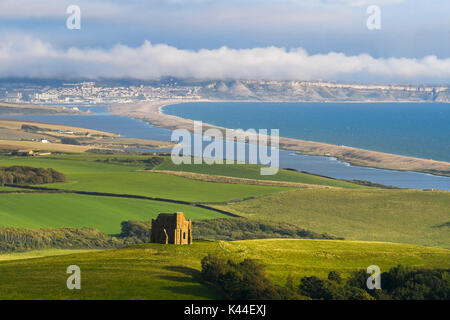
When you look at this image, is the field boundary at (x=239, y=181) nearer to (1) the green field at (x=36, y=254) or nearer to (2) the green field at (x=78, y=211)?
(2) the green field at (x=78, y=211)

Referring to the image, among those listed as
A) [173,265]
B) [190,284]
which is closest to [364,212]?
[173,265]

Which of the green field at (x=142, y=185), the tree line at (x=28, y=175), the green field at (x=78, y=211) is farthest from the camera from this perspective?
the tree line at (x=28, y=175)

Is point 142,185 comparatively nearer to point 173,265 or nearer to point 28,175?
point 28,175

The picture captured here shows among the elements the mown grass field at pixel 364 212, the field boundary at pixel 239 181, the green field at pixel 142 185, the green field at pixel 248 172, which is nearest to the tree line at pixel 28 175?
the green field at pixel 142 185

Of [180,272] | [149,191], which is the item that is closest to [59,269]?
[180,272]

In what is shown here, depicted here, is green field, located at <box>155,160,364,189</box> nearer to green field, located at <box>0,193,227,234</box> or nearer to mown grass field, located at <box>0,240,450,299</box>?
green field, located at <box>0,193,227,234</box>

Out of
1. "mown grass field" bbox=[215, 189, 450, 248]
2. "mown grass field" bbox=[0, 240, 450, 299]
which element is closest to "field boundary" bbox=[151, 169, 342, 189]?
"mown grass field" bbox=[215, 189, 450, 248]
